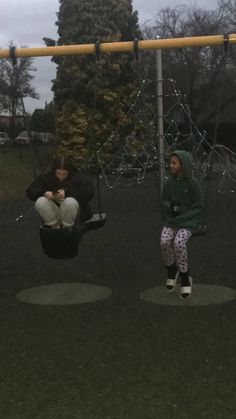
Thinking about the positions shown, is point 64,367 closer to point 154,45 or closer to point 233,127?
point 154,45

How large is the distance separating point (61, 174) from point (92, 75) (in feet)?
60.9

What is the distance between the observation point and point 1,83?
39781mm

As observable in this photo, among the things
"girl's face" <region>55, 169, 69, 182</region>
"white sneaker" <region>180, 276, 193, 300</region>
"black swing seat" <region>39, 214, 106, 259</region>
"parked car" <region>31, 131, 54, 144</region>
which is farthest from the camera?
"parked car" <region>31, 131, 54, 144</region>

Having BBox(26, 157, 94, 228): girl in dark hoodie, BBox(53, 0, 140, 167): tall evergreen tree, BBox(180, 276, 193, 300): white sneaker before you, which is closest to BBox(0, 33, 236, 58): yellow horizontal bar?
BBox(26, 157, 94, 228): girl in dark hoodie

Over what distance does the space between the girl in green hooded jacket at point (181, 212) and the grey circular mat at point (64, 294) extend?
0.77 m

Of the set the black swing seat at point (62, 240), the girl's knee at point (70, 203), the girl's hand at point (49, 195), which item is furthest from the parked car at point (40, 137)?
the black swing seat at point (62, 240)

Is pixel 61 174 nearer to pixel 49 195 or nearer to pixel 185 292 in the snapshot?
pixel 49 195

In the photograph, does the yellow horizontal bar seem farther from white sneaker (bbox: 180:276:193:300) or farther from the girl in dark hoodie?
white sneaker (bbox: 180:276:193:300)

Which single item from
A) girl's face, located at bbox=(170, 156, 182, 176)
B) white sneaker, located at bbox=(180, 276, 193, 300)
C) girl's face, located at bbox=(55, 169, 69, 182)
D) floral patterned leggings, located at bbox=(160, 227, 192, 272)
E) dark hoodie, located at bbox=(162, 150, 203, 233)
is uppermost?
girl's face, located at bbox=(170, 156, 182, 176)

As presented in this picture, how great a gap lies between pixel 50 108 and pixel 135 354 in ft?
77.7

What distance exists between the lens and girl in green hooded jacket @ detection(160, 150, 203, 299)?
537cm

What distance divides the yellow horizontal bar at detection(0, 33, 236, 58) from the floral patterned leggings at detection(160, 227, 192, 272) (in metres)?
1.80

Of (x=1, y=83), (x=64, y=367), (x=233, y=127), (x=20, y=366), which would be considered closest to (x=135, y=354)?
(x=64, y=367)

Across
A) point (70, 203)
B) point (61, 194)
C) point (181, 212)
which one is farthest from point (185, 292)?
point (61, 194)
